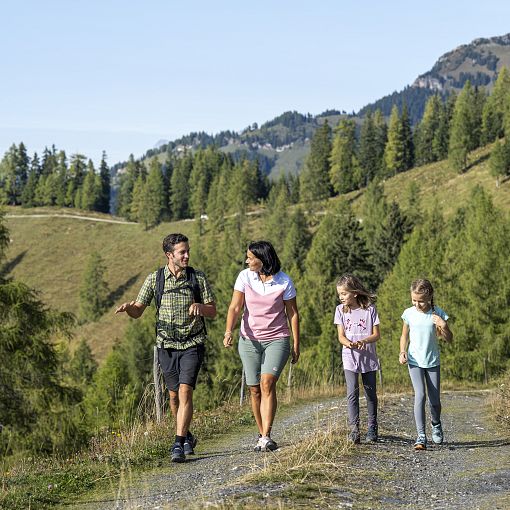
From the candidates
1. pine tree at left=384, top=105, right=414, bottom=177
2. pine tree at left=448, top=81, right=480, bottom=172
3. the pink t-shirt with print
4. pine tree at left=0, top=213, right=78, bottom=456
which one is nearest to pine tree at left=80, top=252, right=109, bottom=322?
pine tree at left=384, top=105, right=414, bottom=177

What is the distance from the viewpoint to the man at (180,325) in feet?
26.8

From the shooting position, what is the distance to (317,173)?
4990 inches

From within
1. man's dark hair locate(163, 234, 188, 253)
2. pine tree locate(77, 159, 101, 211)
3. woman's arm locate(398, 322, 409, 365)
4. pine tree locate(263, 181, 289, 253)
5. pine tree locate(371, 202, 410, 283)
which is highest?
pine tree locate(77, 159, 101, 211)

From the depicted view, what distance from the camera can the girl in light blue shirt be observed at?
28.7ft

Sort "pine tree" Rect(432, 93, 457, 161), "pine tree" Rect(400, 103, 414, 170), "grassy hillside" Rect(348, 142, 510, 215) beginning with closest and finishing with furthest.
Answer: "grassy hillside" Rect(348, 142, 510, 215) < "pine tree" Rect(432, 93, 457, 161) < "pine tree" Rect(400, 103, 414, 170)

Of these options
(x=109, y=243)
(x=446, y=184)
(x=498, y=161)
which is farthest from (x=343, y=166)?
(x=109, y=243)

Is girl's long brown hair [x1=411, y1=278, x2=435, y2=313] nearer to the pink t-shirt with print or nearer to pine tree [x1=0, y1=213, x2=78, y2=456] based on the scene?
the pink t-shirt with print

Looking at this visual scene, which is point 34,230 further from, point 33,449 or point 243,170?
point 33,449

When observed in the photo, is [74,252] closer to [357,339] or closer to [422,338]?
[357,339]

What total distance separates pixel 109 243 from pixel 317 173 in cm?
3946

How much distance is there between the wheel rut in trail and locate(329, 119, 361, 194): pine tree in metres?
120

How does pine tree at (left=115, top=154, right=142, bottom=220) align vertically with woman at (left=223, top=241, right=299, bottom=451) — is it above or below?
above

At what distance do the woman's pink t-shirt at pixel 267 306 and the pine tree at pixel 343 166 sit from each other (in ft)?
400

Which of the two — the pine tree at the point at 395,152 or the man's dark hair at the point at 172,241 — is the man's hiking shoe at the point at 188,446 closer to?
the man's dark hair at the point at 172,241
